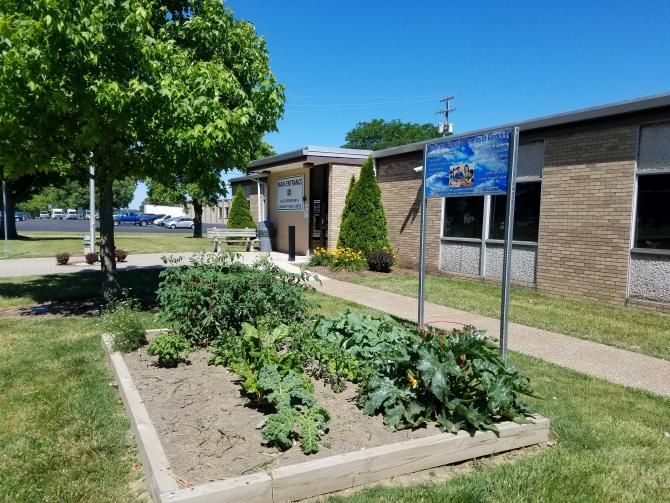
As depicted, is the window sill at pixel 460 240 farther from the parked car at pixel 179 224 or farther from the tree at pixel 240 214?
the parked car at pixel 179 224

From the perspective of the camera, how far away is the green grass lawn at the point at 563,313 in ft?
22.4

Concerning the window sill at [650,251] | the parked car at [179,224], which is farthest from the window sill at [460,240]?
the parked car at [179,224]

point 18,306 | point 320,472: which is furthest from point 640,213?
point 18,306

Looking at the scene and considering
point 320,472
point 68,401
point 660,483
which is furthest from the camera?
point 68,401

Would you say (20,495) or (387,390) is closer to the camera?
(20,495)

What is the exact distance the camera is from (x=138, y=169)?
27.6 feet

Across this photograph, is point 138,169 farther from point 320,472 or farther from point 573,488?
point 573,488

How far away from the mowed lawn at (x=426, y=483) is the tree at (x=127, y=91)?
3243 mm

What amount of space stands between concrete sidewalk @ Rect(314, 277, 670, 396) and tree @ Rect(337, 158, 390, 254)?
5307mm

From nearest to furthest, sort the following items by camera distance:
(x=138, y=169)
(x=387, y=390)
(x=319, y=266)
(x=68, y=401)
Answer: (x=387, y=390) < (x=68, y=401) < (x=138, y=169) < (x=319, y=266)

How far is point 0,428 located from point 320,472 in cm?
268

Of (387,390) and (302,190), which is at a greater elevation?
(302,190)

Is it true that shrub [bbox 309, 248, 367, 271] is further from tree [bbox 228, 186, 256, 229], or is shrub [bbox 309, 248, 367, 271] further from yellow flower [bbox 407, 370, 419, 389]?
tree [bbox 228, 186, 256, 229]

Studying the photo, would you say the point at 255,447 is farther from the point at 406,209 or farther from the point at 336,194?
the point at 336,194
